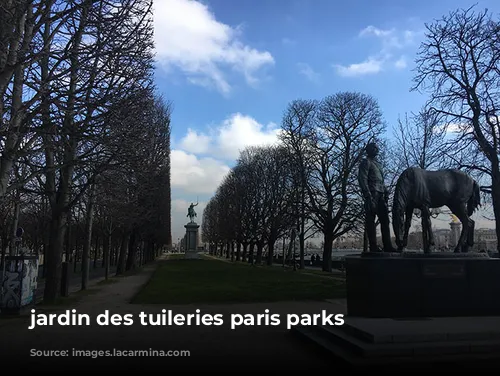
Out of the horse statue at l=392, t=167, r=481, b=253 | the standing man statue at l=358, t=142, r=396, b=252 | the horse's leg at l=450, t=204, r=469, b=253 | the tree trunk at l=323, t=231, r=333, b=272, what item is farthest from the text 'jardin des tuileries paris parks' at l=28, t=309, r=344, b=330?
the tree trunk at l=323, t=231, r=333, b=272

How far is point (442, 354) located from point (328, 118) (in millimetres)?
32305

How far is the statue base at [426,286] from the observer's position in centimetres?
1013

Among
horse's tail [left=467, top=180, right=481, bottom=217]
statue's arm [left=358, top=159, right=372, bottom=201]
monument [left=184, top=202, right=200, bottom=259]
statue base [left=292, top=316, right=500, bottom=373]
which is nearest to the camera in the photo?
statue base [left=292, top=316, right=500, bottom=373]

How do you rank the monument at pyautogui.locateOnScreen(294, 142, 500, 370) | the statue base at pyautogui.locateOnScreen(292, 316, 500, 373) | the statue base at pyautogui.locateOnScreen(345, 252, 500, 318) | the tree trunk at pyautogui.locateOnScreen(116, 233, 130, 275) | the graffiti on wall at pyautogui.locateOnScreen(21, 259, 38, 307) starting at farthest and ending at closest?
the tree trunk at pyautogui.locateOnScreen(116, 233, 130, 275) → the graffiti on wall at pyautogui.locateOnScreen(21, 259, 38, 307) → the statue base at pyautogui.locateOnScreen(345, 252, 500, 318) → the monument at pyautogui.locateOnScreen(294, 142, 500, 370) → the statue base at pyautogui.locateOnScreen(292, 316, 500, 373)

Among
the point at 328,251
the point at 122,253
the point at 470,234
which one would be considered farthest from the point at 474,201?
the point at 122,253

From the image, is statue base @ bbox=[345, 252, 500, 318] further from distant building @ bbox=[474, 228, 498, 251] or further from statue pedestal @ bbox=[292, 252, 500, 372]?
distant building @ bbox=[474, 228, 498, 251]

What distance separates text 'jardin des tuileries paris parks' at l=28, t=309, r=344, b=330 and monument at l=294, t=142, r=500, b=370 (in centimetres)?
145

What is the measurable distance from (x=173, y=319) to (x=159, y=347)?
3935 mm

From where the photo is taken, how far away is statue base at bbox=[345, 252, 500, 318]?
10133mm

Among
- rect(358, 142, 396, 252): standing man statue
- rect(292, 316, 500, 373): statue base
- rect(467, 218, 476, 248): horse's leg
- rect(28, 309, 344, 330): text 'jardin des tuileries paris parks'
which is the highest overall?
rect(358, 142, 396, 252): standing man statue

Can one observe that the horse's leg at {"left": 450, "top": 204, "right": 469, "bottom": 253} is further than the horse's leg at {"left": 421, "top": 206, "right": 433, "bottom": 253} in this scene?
No

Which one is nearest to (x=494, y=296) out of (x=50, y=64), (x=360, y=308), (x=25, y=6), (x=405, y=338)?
(x=360, y=308)

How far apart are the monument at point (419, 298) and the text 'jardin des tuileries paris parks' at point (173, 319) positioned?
145 cm

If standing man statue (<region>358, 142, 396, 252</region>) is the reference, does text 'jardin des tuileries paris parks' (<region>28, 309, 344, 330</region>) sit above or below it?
below
